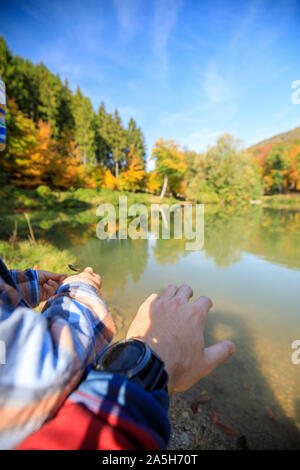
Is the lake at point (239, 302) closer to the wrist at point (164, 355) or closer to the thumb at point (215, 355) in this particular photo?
the thumb at point (215, 355)

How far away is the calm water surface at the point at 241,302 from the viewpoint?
1876 mm

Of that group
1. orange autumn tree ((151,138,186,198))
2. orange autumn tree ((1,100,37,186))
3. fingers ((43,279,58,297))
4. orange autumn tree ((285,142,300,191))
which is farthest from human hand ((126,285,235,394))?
orange autumn tree ((285,142,300,191))

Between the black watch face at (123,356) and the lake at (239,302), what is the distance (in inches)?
70.5

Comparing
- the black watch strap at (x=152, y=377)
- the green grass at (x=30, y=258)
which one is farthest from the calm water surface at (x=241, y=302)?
the black watch strap at (x=152, y=377)

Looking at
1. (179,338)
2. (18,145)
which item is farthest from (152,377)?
(18,145)

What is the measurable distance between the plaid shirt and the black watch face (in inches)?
1.6

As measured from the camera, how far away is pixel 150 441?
0.45m

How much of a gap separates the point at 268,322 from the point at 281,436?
180 centimetres

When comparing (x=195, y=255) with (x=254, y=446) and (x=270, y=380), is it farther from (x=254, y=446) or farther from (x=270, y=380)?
(x=254, y=446)

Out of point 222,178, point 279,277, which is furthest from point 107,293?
point 222,178

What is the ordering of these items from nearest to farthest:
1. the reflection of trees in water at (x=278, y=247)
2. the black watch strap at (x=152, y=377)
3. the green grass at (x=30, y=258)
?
the black watch strap at (x=152, y=377), the green grass at (x=30, y=258), the reflection of trees in water at (x=278, y=247)

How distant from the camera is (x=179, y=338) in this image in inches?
28.0

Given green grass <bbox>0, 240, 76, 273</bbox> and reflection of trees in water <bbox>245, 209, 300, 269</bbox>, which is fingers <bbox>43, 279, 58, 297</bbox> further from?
reflection of trees in water <bbox>245, 209, 300, 269</bbox>

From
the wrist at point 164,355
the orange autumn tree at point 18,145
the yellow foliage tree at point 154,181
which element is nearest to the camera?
the wrist at point 164,355
